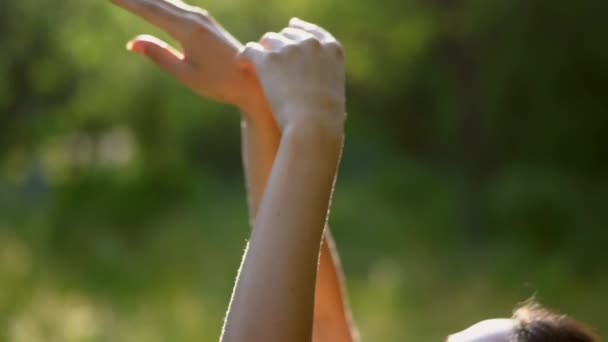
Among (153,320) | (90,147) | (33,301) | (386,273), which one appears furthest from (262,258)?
(90,147)

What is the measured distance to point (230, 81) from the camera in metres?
0.62

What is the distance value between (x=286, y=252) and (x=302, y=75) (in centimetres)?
10

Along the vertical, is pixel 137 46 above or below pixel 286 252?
above

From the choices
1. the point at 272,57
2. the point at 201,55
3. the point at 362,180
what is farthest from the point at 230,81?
the point at 362,180

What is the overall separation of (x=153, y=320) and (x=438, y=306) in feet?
3.51

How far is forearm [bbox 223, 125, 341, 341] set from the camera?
437 millimetres

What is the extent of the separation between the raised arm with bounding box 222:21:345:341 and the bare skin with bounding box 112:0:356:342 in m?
0.08

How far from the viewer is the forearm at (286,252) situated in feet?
1.43

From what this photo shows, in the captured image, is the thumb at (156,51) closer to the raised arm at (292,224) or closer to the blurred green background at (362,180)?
the raised arm at (292,224)

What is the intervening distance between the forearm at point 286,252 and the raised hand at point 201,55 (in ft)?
0.54

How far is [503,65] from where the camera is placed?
407 cm

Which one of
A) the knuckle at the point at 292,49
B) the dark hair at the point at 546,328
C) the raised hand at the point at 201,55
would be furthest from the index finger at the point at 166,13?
the dark hair at the point at 546,328

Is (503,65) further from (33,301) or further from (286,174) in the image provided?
(286,174)

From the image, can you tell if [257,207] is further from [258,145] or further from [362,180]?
[362,180]
